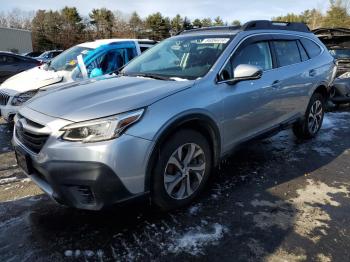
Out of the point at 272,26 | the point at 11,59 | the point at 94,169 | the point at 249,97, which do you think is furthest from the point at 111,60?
the point at 11,59

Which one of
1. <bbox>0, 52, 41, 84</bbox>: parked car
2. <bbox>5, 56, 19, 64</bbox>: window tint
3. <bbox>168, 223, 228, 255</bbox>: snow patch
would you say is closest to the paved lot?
<bbox>168, 223, 228, 255</bbox>: snow patch

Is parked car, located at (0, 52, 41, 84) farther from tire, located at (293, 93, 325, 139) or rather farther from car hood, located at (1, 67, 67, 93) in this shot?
tire, located at (293, 93, 325, 139)

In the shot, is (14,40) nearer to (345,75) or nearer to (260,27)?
(345,75)

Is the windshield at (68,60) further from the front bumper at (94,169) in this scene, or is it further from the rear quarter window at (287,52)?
the front bumper at (94,169)

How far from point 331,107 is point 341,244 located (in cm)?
647

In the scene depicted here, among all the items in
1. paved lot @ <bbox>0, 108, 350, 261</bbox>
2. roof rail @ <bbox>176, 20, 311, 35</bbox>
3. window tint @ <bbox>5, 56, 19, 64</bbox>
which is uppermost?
roof rail @ <bbox>176, 20, 311, 35</bbox>

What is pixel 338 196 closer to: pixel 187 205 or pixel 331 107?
pixel 187 205

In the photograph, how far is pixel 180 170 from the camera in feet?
11.1

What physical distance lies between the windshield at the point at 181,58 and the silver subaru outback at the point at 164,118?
1 centimetres

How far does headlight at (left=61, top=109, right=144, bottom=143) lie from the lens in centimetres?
280

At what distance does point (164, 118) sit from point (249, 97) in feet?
4.36

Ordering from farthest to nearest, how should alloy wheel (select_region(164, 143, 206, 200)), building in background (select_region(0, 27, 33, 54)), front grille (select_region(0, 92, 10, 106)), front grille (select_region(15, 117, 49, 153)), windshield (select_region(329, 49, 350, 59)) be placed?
building in background (select_region(0, 27, 33, 54)) → windshield (select_region(329, 49, 350, 59)) → front grille (select_region(0, 92, 10, 106)) → alloy wheel (select_region(164, 143, 206, 200)) → front grille (select_region(15, 117, 49, 153))

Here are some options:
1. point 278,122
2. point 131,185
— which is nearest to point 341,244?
point 131,185

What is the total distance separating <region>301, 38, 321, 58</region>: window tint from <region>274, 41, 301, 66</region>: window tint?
0.34m
